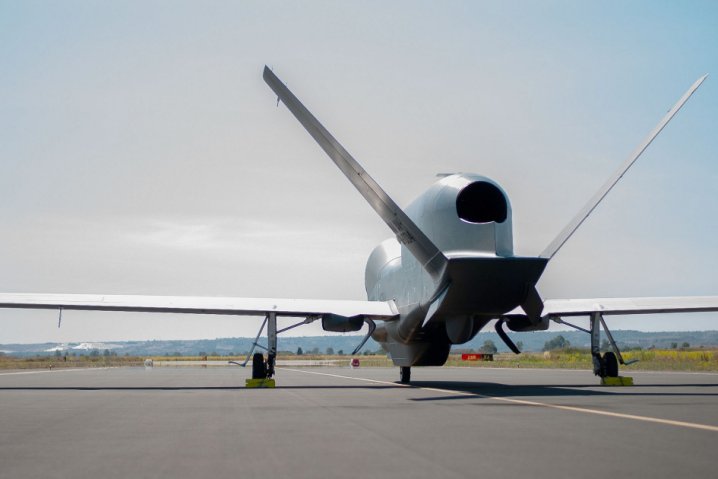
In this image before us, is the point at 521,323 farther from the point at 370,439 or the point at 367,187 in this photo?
the point at 370,439

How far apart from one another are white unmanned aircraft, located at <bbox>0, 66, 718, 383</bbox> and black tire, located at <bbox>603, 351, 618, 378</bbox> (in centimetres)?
5

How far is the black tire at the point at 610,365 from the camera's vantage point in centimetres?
2519

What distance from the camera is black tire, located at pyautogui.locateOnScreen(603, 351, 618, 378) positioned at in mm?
25188

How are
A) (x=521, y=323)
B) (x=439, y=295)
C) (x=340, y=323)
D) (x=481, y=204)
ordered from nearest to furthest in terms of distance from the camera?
(x=439, y=295) → (x=481, y=204) → (x=521, y=323) → (x=340, y=323)

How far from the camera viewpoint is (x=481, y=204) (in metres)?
21.4

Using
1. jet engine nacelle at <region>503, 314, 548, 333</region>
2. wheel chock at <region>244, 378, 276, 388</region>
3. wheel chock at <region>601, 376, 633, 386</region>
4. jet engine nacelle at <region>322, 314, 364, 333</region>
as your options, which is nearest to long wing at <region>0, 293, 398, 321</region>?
jet engine nacelle at <region>322, 314, 364, 333</region>

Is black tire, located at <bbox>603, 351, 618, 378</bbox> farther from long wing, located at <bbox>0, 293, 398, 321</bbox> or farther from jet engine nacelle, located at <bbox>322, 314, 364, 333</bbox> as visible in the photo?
jet engine nacelle, located at <bbox>322, 314, 364, 333</bbox>

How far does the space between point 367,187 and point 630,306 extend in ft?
38.5

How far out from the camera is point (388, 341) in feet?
97.1

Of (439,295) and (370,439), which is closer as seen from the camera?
(370,439)

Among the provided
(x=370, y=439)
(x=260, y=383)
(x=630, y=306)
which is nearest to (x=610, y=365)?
(x=630, y=306)

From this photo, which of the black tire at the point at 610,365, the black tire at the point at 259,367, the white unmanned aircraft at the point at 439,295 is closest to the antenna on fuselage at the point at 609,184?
the white unmanned aircraft at the point at 439,295

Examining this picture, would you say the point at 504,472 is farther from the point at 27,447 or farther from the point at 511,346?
the point at 511,346

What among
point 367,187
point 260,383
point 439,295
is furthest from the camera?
point 260,383
